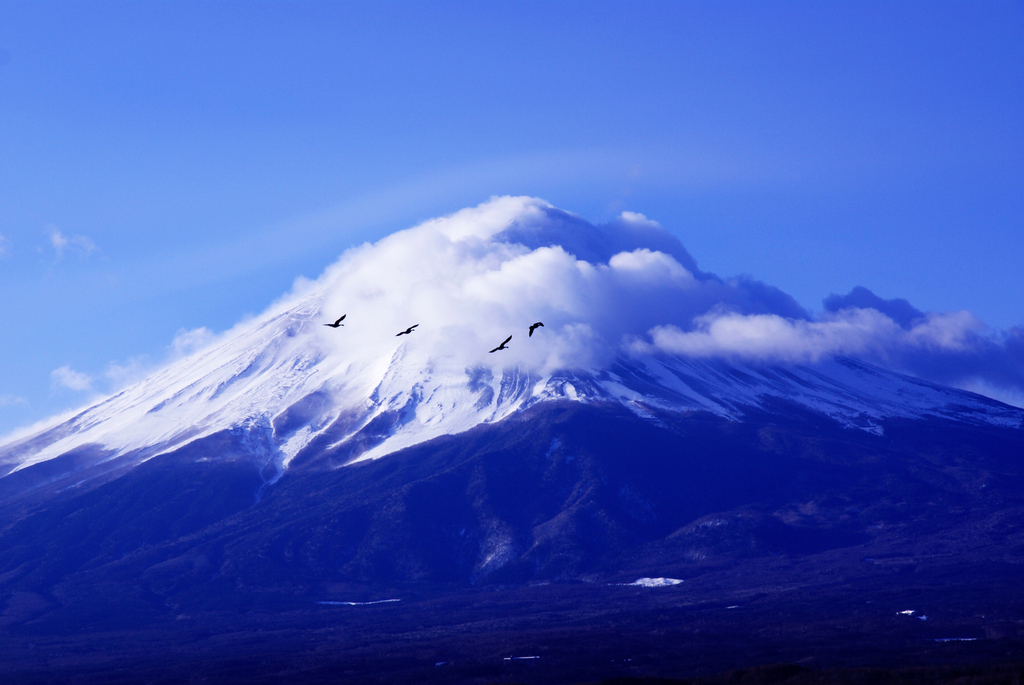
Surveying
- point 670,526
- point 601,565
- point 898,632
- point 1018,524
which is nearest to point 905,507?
point 1018,524

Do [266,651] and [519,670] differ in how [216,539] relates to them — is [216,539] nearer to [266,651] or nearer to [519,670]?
[266,651]

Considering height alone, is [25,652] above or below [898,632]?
above

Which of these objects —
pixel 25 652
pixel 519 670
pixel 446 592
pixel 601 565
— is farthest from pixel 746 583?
pixel 25 652

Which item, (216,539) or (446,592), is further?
(216,539)

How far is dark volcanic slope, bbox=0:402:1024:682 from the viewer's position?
383 ft

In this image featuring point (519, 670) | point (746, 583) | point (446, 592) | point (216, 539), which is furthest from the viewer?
point (216, 539)

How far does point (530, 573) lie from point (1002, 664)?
9981cm

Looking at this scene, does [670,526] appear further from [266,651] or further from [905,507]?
[266,651]

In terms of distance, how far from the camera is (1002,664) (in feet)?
237

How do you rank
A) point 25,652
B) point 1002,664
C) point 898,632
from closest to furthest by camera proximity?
1. point 1002,664
2. point 898,632
3. point 25,652

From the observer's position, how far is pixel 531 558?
170000 millimetres

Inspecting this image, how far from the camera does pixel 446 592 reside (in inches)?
6344

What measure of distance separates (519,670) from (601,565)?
253 feet

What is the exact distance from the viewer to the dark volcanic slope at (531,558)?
4599 inches
